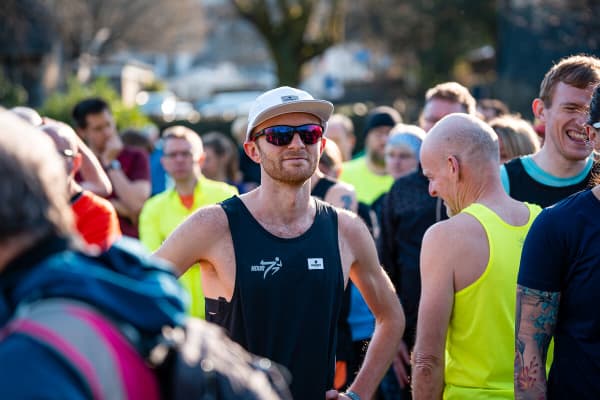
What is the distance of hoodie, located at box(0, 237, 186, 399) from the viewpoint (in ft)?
5.69

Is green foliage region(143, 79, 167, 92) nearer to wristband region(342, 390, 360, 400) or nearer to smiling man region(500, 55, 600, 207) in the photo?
smiling man region(500, 55, 600, 207)

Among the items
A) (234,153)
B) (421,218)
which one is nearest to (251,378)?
(421,218)

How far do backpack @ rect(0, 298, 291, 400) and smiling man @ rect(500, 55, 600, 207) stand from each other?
3.04 meters

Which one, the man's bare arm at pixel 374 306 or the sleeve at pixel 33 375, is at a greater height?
the sleeve at pixel 33 375

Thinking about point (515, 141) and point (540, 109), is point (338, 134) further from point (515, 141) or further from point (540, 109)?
point (540, 109)

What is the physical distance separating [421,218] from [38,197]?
4.17 metres

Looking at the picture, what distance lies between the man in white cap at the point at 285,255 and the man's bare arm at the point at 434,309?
331mm

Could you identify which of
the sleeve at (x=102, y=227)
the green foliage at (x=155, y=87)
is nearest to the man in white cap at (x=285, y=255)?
the sleeve at (x=102, y=227)

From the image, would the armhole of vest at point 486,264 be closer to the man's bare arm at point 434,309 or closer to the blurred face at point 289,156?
the man's bare arm at point 434,309

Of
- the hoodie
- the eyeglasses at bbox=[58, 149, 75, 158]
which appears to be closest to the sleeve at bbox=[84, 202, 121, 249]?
the eyeglasses at bbox=[58, 149, 75, 158]

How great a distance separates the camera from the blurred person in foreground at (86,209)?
440cm

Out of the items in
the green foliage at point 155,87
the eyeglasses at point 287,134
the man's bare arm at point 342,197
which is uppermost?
the green foliage at point 155,87

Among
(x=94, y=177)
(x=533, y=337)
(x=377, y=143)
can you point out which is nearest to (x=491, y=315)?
(x=533, y=337)

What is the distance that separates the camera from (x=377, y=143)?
871 cm
